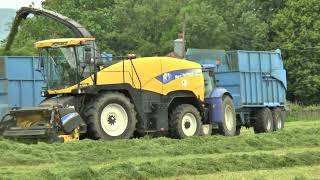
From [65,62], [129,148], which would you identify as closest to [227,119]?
[65,62]

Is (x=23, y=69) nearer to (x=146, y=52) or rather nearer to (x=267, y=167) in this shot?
(x=267, y=167)

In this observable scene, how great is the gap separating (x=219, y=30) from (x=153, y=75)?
34478 millimetres

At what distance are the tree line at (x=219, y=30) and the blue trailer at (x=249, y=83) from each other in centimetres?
2535

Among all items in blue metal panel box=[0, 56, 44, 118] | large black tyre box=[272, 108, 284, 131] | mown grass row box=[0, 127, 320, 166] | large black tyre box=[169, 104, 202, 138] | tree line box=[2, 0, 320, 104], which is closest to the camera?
mown grass row box=[0, 127, 320, 166]

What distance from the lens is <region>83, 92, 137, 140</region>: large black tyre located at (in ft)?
51.0

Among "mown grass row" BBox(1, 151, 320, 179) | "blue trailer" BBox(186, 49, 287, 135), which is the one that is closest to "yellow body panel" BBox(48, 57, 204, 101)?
"blue trailer" BBox(186, 49, 287, 135)

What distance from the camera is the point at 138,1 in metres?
58.4

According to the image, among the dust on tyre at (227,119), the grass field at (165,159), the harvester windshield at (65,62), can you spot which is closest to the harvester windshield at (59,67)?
the harvester windshield at (65,62)

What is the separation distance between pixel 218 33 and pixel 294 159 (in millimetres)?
40210

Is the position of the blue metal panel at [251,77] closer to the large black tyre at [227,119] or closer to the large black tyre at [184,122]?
the large black tyre at [227,119]

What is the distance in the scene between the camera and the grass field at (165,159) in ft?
32.9

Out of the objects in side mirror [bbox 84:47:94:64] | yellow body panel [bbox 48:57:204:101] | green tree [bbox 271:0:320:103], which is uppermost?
green tree [bbox 271:0:320:103]

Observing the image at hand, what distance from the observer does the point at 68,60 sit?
54.1ft

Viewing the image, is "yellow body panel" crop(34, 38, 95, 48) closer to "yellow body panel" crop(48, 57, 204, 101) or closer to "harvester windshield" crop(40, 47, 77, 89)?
"harvester windshield" crop(40, 47, 77, 89)
